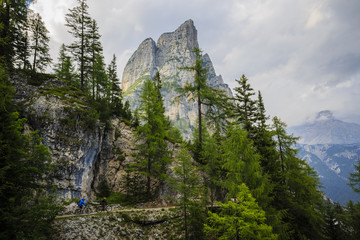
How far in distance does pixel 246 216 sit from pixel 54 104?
21102 mm

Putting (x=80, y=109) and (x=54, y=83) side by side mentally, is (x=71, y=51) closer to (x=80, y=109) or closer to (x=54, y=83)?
(x=54, y=83)

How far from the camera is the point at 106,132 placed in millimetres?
23891

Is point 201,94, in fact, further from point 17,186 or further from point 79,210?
point 17,186

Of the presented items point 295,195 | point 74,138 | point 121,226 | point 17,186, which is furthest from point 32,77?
point 295,195

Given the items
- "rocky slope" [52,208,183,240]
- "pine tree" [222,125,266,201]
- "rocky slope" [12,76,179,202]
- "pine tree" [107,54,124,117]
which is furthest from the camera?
"pine tree" [107,54,124,117]

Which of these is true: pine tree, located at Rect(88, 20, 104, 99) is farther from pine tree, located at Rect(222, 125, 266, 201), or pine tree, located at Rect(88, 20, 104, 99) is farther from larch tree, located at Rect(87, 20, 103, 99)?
pine tree, located at Rect(222, 125, 266, 201)

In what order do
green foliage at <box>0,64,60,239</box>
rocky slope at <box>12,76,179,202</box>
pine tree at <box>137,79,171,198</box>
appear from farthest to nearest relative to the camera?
pine tree at <box>137,79,171,198</box>, rocky slope at <box>12,76,179,202</box>, green foliage at <box>0,64,60,239</box>

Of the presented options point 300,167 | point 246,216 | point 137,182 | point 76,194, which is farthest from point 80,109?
point 300,167

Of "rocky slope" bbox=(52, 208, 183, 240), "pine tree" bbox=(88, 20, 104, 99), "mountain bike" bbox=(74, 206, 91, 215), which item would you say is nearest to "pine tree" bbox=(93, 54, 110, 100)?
"pine tree" bbox=(88, 20, 104, 99)

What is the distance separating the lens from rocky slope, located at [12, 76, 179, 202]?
60.0 feet

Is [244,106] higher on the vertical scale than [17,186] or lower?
higher

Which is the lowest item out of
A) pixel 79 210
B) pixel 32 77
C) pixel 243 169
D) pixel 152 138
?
pixel 79 210

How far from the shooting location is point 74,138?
19.8 m

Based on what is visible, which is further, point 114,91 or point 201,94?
point 114,91
